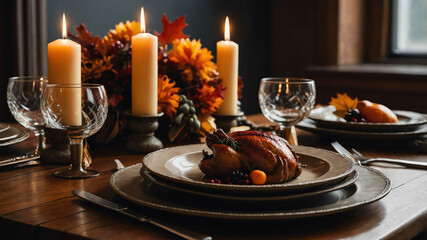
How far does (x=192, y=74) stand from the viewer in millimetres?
1403

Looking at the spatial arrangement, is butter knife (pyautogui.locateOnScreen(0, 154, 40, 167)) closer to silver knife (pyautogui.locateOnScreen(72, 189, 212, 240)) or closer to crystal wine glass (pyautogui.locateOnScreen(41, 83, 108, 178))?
crystal wine glass (pyautogui.locateOnScreen(41, 83, 108, 178))

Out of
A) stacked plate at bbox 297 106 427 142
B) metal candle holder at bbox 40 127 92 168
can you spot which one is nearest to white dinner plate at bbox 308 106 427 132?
stacked plate at bbox 297 106 427 142

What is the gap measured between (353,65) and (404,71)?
52 cm

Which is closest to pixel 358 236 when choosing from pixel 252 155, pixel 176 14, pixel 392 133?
pixel 252 155

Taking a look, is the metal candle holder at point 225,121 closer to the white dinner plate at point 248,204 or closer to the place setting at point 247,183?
the place setting at point 247,183

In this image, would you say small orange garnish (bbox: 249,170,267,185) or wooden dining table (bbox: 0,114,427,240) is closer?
wooden dining table (bbox: 0,114,427,240)

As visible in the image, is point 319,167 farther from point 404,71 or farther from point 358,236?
point 404,71

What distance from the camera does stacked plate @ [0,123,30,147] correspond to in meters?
1.22

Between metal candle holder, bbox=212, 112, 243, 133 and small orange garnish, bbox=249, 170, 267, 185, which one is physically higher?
metal candle holder, bbox=212, 112, 243, 133

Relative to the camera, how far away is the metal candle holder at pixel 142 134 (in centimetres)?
122

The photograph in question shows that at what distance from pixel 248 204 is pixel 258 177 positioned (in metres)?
0.05

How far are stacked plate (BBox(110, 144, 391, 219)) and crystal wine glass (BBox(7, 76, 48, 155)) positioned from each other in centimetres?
35

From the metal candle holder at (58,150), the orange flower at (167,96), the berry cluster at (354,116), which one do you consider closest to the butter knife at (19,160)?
the metal candle holder at (58,150)

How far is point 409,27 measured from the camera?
3.59m
